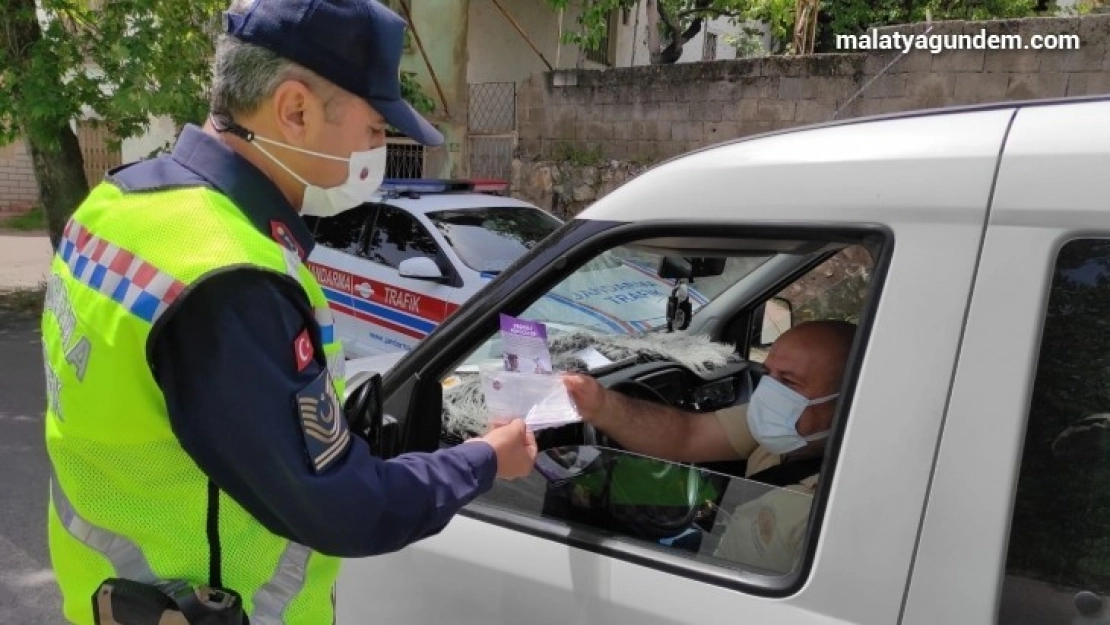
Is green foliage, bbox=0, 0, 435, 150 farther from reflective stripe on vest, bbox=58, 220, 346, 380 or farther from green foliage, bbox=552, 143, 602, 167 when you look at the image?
reflective stripe on vest, bbox=58, 220, 346, 380

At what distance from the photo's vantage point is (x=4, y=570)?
3508 millimetres

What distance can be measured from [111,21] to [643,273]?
573 cm

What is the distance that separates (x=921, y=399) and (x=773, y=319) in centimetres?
187

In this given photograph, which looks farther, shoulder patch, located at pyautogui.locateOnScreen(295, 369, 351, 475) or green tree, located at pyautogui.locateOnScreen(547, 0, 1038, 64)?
green tree, located at pyautogui.locateOnScreen(547, 0, 1038, 64)

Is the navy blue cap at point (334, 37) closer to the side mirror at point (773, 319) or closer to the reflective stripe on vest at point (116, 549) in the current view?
the reflective stripe on vest at point (116, 549)

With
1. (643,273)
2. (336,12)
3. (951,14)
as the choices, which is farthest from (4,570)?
(951,14)

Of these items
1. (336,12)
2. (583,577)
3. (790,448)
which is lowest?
(583,577)

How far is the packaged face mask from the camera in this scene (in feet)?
5.01

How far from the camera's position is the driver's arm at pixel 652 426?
1.94 m

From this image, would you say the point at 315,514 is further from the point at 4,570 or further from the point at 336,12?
the point at 4,570

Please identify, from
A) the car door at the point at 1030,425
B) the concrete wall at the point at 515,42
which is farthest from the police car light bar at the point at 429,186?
the concrete wall at the point at 515,42

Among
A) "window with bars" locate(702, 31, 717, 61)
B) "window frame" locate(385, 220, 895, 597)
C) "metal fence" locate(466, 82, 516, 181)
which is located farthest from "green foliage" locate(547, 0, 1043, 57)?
"window frame" locate(385, 220, 895, 597)

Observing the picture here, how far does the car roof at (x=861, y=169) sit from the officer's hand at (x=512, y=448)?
1.36 ft

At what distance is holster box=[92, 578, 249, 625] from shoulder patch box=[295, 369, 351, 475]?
0.85 ft
